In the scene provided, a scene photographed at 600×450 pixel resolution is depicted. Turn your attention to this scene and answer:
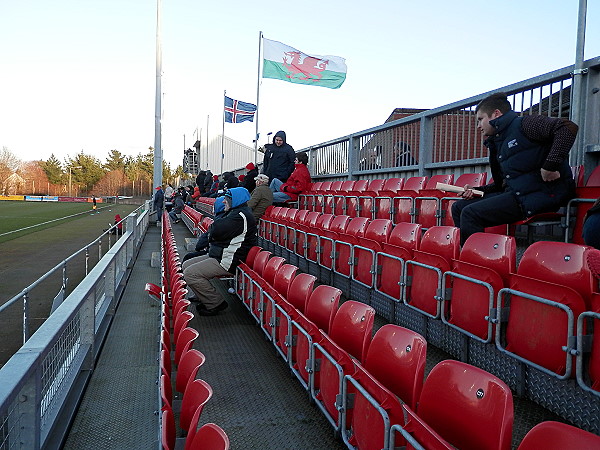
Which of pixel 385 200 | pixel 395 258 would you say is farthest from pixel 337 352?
pixel 385 200

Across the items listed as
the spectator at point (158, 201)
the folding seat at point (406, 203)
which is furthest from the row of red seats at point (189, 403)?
the spectator at point (158, 201)

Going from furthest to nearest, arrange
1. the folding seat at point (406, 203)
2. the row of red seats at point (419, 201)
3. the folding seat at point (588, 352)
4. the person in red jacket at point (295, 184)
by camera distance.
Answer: the person in red jacket at point (295, 184), the folding seat at point (406, 203), the row of red seats at point (419, 201), the folding seat at point (588, 352)

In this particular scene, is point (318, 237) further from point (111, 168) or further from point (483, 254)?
point (111, 168)

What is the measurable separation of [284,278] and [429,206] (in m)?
1.86

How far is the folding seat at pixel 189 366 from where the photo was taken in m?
1.94

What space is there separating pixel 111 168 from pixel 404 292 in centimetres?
9161

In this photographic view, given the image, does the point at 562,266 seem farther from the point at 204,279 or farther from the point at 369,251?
the point at 204,279

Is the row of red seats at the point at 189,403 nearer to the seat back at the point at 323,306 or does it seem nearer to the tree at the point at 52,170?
the seat back at the point at 323,306

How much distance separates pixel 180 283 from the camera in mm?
3666

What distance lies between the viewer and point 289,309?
121 inches

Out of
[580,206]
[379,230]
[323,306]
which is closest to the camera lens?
[323,306]

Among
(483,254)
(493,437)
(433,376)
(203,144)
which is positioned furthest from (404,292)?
(203,144)

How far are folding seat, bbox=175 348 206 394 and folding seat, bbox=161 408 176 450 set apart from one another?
188mm

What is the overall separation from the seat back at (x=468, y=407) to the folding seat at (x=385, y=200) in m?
3.84
